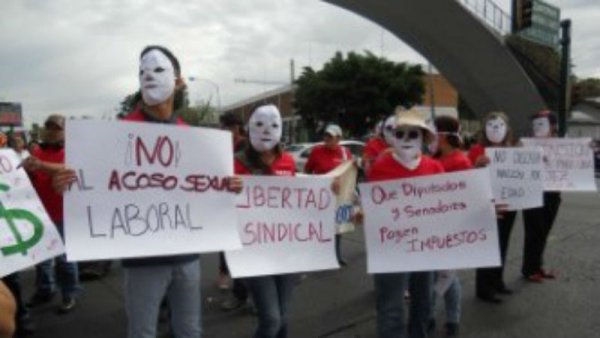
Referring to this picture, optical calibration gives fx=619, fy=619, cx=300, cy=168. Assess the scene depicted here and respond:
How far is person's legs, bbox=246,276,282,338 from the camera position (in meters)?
3.62

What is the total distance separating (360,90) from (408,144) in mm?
34782

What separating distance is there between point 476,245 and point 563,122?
1386 cm

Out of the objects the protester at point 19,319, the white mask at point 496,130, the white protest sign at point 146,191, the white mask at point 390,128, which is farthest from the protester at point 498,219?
the protester at point 19,319

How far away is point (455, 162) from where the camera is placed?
4.80 m

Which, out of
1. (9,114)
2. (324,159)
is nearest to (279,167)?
(324,159)

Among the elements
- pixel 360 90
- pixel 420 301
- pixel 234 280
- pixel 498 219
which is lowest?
pixel 234 280

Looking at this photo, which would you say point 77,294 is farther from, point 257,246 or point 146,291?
point 146,291

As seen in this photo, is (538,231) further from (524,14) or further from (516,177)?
(524,14)

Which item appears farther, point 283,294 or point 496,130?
point 496,130

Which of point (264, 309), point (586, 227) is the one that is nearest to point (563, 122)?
point (586, 227)

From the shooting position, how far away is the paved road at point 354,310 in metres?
5.08

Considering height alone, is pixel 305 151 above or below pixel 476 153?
below

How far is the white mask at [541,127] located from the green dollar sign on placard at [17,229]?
538 cm

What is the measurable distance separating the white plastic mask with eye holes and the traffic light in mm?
15794
